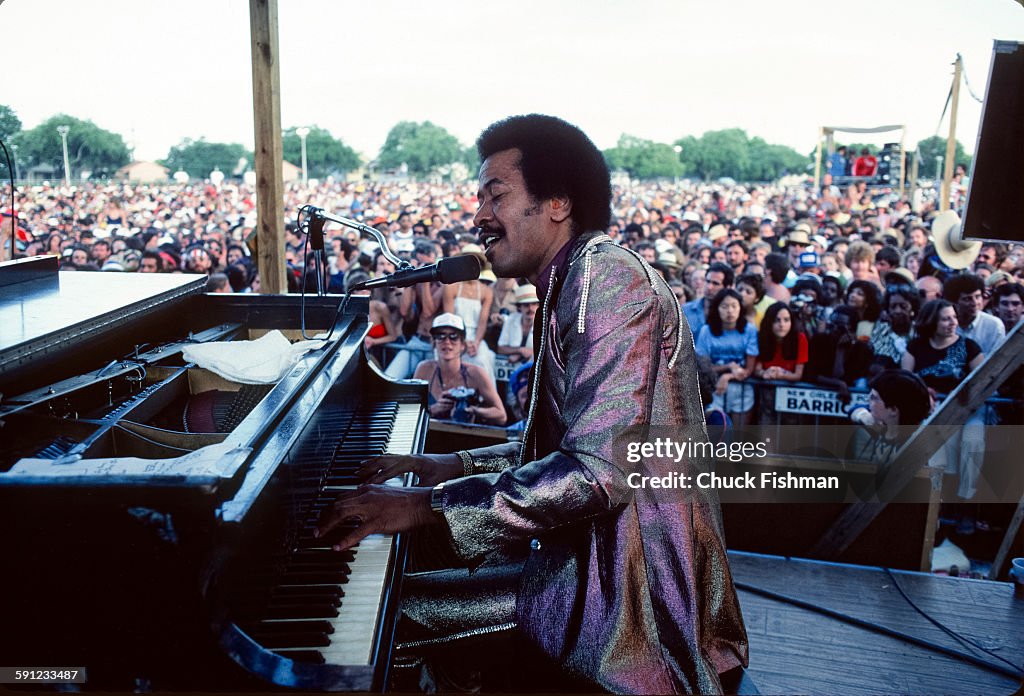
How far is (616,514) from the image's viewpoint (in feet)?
6.46

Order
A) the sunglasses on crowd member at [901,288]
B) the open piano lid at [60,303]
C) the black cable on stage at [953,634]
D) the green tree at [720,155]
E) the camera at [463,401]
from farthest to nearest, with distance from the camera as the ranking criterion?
the green tree at [720,155], the sunglasses on crowd member at [901,288], the camera at [463,401], the black cable on stage at [953,634], the open piano lid at [60,303]

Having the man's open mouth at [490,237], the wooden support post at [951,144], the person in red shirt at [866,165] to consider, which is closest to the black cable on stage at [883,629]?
the man's open mouth at [490,237]

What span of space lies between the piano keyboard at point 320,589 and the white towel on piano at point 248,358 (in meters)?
0.33

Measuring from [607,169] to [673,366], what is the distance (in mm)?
607

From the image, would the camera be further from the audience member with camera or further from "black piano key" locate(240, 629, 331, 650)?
"black piano key" locate(240, 629, 331, 650)

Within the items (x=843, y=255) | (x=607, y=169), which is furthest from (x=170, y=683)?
(x=843, y=255)

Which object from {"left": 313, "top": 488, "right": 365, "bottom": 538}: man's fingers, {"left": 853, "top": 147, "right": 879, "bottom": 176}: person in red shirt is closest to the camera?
{"left": 313, "top": 488, "right": 365, "bottom": 538}: man's fingers

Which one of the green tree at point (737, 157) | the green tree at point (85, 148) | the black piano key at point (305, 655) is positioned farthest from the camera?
the green tree at point (737, 157)

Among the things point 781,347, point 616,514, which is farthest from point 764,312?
point 616,514

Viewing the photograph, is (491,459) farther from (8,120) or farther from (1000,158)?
(8,120)

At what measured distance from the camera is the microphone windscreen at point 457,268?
2.40 meters

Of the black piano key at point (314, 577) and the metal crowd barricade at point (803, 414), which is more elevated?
the black piano key at point (314, 577)

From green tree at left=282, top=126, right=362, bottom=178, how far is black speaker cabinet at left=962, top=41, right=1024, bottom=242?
181ft

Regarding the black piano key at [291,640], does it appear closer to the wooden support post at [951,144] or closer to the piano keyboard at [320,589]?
the piano keyboard at [320,589]
